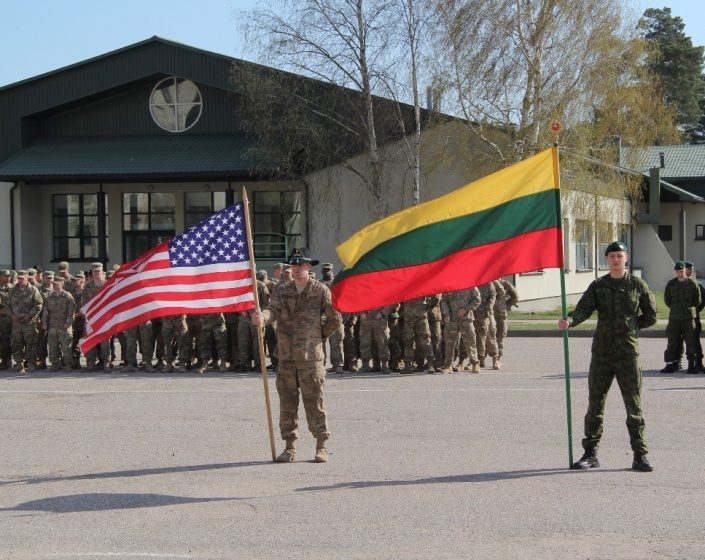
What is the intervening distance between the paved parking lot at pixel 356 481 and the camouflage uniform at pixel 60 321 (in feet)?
14.9

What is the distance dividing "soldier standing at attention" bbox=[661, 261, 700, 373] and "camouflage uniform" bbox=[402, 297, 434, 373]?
3863 millimetres

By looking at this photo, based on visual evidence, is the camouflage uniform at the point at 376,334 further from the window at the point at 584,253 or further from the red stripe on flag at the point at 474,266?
the window at the point at 584,253

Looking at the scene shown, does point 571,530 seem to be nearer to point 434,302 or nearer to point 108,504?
point 108,504

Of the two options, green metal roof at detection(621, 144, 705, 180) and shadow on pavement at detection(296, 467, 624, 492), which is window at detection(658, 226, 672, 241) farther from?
shadow on pavement at detection(296, 467, 624, 492)

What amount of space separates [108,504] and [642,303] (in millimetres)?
4969

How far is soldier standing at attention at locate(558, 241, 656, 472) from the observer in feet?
31.7

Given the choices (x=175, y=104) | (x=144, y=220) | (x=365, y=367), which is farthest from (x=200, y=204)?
(x=365, y=367)

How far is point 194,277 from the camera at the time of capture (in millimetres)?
10883

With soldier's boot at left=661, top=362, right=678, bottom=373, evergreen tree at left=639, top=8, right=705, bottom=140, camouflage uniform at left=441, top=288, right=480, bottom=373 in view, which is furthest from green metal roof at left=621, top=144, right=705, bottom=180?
camouflage uniform at left=441, top=288, right=480, bottom=373

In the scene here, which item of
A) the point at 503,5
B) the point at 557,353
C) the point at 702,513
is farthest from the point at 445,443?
the point at 503,5

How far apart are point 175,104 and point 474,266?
102 feet

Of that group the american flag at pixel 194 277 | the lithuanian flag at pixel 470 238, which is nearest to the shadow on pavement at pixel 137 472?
the american flag at pixel 194 277

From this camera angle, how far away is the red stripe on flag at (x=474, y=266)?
9625 millimetres

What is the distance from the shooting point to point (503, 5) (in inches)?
1259
